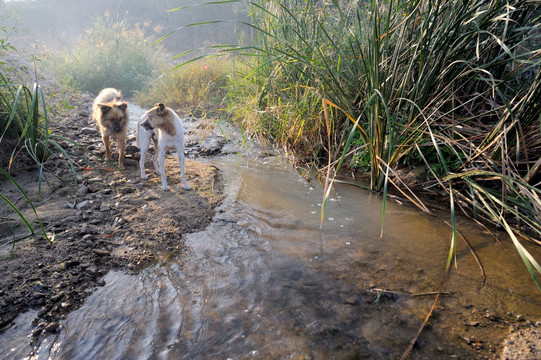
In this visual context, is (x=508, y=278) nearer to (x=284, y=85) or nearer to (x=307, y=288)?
(x=307, y=288)

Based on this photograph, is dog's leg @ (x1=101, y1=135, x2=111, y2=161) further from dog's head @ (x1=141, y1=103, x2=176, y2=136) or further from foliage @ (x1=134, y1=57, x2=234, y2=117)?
foliage @ (x1=134, y1=57, x2=234, y2=117)

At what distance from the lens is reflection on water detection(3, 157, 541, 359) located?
1.73 metres

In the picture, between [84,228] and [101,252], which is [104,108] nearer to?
[84,228]

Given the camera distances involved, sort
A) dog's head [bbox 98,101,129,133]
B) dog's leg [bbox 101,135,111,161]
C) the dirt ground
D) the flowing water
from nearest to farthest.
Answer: the flowing water, the dirt ground, dog's head [bbox 98,101,129,133], dog's leg [bbox 101,135,111,161]

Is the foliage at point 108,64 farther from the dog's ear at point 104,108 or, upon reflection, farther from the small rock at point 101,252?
the small rock at point 101,252

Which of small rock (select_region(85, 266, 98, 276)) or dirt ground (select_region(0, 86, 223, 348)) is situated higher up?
dirt ground (select_region(0, 86, 223, 348))

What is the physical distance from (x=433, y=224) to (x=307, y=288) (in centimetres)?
150

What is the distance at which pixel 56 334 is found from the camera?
1.76m

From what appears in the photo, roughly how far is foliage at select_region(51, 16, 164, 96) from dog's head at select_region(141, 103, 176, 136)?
6843 millimetres

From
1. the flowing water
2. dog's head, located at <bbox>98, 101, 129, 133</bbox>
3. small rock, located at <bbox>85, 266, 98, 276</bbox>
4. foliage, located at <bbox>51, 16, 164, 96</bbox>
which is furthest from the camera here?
foliage, located at <bbox>51, 16, 164, 96</bbox>

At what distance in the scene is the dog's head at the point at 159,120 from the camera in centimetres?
365

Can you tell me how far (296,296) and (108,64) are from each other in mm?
11330

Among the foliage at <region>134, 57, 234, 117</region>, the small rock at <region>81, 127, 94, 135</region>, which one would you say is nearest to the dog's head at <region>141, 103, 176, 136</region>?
the small rock at <region>81, 127, 94, 135</region>

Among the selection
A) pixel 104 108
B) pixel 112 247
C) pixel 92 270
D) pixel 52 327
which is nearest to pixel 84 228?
pixel 112 247
